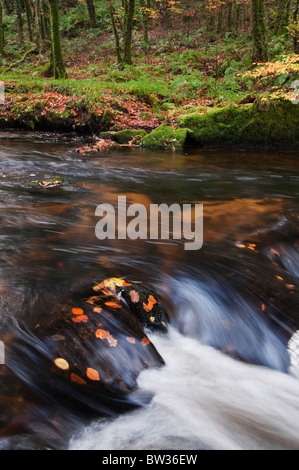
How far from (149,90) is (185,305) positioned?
44.9 feet

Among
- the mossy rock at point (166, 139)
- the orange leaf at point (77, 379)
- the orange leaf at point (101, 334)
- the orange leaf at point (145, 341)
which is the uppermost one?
the mossy rock at point (166, 139)

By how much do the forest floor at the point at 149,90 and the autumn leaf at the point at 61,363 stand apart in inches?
366

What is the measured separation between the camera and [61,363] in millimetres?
2344

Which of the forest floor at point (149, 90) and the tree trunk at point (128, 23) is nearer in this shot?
the forest floor at point (149, 90)

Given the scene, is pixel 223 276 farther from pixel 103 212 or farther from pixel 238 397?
pixel 103 212

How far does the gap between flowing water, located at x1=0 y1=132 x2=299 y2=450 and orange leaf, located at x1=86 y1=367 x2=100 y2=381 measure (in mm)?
258

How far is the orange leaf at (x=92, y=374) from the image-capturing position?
2328 mm

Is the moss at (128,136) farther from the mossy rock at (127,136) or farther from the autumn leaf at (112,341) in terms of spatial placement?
the autumn leaf at (112,341)

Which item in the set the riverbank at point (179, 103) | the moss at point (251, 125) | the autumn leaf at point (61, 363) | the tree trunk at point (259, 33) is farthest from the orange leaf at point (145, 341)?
the tree trunk at point (259, 33)

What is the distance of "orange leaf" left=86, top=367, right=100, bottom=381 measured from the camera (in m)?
2.33

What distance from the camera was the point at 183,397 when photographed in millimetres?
2477

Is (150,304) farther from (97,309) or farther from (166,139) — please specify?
(166,139)

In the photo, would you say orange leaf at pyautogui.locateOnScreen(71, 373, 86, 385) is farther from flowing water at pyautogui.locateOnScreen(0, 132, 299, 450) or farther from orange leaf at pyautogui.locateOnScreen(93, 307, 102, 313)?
orange leaf at pyautogui.locateOnScreen(93, 307, 102, 313)

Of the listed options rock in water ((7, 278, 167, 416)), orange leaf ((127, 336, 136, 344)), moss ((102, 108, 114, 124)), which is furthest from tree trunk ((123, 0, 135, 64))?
orange leaf ((127, 336, 136, 344))
